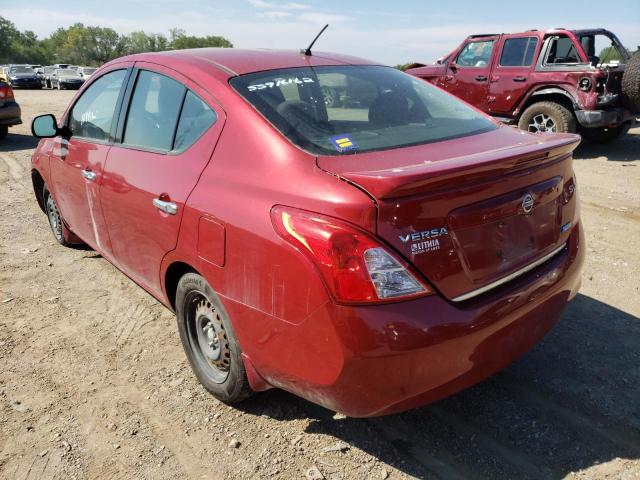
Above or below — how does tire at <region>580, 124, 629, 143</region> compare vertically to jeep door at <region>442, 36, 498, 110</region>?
below

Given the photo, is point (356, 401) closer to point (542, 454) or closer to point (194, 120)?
point (542, 454)

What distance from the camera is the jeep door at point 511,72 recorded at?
9.05 metres

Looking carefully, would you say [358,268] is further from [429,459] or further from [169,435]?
[169,435]

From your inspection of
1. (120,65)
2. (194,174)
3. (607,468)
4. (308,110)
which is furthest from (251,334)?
(120,65)

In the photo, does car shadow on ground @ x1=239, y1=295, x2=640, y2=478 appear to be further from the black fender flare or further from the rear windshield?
the black fender flare

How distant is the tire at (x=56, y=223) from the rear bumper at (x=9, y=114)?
287 inches

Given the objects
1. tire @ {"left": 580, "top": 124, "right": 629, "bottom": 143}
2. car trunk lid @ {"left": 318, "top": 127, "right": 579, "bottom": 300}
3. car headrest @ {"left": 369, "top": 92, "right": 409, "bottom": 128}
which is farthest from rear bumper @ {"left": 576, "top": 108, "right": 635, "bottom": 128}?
car trunk lid @ {"left": 318, "top": 127, "right": 579, "bottom": 300}

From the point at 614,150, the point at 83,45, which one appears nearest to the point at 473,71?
the point at 614,150

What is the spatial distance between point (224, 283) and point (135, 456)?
36.4 inches

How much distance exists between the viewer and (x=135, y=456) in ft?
7.84

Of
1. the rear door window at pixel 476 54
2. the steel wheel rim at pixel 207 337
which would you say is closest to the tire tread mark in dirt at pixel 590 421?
the steel wheel rim at pixel 207 337

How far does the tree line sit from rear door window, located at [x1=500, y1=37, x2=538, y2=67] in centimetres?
8134

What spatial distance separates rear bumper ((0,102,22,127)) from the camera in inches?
428

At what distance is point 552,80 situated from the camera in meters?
8.68
